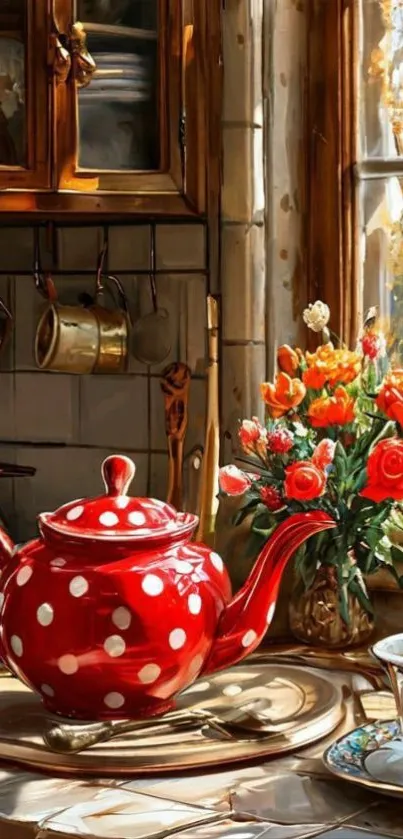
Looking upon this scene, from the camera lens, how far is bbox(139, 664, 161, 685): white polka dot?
117 cm

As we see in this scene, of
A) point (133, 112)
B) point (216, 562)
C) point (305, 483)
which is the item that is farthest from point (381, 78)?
point (216, 562)

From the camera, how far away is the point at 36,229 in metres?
2.00

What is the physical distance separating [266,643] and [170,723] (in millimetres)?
363

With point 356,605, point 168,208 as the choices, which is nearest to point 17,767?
point 356,605

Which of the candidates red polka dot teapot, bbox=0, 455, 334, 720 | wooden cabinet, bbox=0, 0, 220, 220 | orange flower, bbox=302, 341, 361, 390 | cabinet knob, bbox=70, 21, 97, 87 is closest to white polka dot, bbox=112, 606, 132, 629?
red polka dot teapot, bbox=0, 455, 334, 720

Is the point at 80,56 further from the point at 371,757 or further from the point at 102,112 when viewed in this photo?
the point at 371,757

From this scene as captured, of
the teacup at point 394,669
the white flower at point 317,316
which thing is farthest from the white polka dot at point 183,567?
the white flower at point 317,316

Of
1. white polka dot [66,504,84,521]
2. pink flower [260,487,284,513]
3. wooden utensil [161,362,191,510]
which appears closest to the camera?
white polka dot [66,504,84,521]

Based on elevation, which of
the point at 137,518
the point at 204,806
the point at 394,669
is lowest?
the point at 204,806

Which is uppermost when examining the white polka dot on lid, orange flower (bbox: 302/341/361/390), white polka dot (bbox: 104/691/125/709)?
orange flower (bbox: 302/341/361/390)

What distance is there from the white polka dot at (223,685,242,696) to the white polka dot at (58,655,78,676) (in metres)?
0.22

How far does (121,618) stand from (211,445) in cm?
60

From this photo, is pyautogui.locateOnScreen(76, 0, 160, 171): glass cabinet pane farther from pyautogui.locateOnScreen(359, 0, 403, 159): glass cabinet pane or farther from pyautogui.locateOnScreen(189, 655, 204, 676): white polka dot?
pyautogui.locateOnScreen(189, 655, 204, 676): white polka dot

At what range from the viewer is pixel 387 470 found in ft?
4.17
